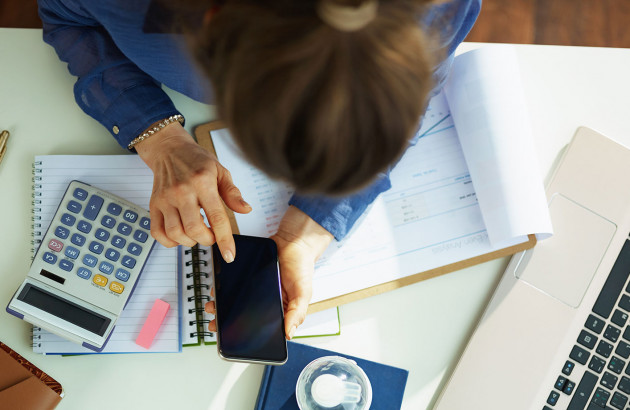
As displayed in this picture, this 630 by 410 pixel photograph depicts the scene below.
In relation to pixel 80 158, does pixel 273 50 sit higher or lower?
higher

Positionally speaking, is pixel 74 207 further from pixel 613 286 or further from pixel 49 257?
pixel 613 286

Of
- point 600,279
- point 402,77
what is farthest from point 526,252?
point 402,77

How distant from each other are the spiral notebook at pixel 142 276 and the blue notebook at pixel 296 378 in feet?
0.08

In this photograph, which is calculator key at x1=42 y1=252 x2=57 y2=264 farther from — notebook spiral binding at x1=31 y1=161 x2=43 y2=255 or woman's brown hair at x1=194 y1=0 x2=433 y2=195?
woman's brown hair at x1=194 y1=0 x2=433 y2=195

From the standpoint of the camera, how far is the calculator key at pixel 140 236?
607mm

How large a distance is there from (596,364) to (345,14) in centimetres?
55

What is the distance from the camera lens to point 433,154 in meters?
0.68

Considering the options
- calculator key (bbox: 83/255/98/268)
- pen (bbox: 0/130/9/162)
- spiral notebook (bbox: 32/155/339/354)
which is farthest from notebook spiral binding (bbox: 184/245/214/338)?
pen (bbox: 0/130/9/162)

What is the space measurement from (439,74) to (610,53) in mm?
300

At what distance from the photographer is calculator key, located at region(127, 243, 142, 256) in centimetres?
60

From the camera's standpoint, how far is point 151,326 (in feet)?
1.97

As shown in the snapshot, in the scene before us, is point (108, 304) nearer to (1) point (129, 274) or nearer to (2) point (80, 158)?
(1) point (129, 274)

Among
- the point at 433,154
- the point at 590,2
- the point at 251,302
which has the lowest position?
the point at 251,302

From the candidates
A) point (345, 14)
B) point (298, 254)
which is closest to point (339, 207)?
point (298, 254)
